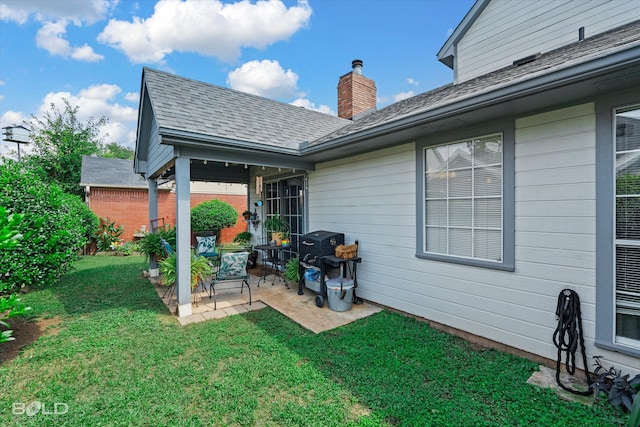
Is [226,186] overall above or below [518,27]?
below

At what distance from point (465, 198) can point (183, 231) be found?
401cm

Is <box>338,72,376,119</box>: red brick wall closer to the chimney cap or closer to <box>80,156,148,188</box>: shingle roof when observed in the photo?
the chimney cap

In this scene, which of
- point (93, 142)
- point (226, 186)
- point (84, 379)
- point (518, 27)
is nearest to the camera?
point (84, 379)

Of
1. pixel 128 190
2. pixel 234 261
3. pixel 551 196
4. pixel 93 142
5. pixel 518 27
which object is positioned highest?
pixel 93 142

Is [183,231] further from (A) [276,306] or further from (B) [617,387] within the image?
(B) [617,387]

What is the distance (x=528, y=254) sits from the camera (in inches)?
119

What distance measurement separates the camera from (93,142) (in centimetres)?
1955

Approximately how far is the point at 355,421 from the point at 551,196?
9.20ft

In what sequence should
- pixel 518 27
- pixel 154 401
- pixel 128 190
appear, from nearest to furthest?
pixel 154 401 < pixel 518 27 < pixel 128 190

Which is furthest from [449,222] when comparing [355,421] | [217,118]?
[217,118]

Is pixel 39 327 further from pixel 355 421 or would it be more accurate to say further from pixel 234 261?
pixel 355 421

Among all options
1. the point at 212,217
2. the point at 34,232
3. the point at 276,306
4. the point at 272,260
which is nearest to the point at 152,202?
the point at 34,232

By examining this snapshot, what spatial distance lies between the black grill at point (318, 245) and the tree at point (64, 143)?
16768 mm

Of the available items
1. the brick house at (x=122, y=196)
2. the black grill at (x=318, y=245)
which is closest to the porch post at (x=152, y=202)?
the black grill at (x=318, y=245)
